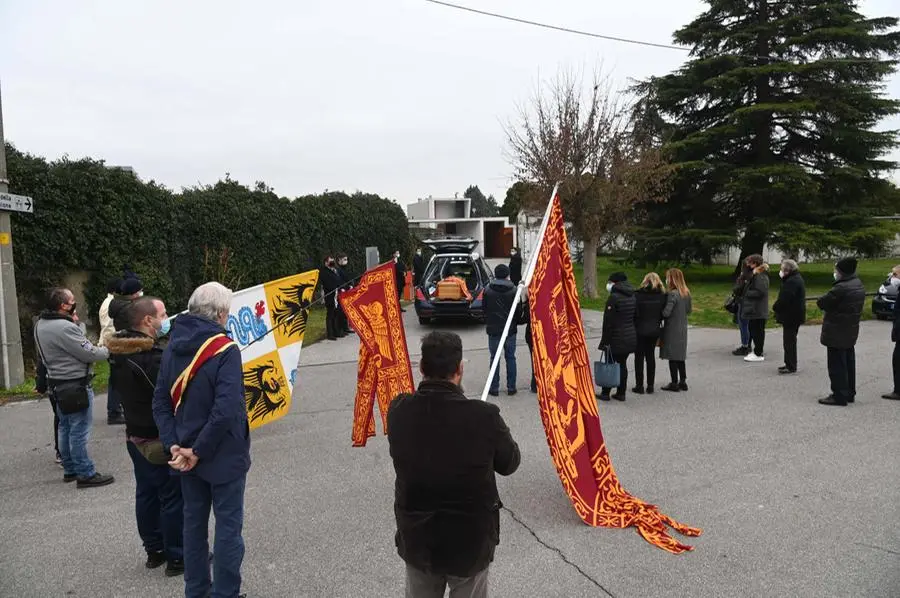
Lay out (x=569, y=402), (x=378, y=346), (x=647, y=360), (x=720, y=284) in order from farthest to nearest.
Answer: (x=720, y=284)
(x=647, y=360)
(x=378, y=346)
(x=569, y=402)

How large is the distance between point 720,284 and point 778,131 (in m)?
6.79

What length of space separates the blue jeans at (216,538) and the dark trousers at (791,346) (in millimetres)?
8813

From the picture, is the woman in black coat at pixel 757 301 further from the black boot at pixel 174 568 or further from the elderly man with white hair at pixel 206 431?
the black boot at pixel 174 568

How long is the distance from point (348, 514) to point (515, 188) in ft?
51.3

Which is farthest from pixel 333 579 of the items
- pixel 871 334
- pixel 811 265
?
pixel 811 265

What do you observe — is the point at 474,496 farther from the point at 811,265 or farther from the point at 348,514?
the point at 811,265

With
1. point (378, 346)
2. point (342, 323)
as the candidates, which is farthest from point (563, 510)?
point (342, 323)

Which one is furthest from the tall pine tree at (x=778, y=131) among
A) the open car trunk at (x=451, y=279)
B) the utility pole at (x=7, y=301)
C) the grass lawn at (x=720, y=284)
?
the utility pole at (x=7, y=301)

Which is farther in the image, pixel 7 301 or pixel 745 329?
→ pixel 745 329

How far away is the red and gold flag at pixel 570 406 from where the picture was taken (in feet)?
14.3

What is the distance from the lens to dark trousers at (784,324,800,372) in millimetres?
9500

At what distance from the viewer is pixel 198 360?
3.28 m

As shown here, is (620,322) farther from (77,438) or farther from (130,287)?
(77,438)

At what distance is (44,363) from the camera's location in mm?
5215
